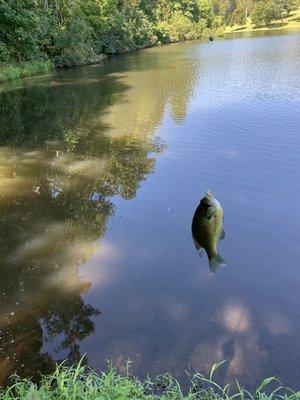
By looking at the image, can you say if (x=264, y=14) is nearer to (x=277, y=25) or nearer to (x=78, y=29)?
(x=277, y=25)

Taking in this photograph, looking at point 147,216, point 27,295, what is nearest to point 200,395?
point 27,295

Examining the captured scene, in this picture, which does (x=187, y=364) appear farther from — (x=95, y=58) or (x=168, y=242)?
(x=95, y=58)

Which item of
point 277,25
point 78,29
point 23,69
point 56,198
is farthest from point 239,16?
point 56,198

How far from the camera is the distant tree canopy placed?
20688mm

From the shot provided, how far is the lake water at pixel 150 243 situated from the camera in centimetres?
555

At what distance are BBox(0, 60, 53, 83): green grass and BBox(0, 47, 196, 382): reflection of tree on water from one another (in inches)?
380

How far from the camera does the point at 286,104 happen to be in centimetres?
1817

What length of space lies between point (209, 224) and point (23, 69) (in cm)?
3299

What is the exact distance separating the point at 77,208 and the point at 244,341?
5.41m

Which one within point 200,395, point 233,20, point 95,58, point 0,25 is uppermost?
point 0,25

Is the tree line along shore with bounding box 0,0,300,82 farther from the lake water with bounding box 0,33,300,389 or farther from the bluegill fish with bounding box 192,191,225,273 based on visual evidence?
the bluegill fish with bounding box 192,191,225,273

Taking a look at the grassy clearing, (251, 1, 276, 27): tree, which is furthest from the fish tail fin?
(251, 1, 276, 27): tree

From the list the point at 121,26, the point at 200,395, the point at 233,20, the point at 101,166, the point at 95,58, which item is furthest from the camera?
the point at 233,20

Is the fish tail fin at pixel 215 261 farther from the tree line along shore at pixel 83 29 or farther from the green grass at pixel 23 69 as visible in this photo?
the green grass at pixel 23 69
